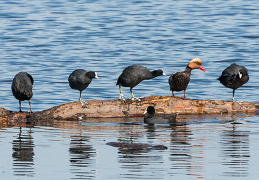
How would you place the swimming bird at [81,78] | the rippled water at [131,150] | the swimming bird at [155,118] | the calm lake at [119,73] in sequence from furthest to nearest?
the swimming bird at [81,78] < the swimming bird at [155,118] < the calm lake at [119,73] < the rippled water at [131,150]

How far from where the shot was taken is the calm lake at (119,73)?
53.7ft

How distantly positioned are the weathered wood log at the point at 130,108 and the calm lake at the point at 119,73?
0.30m

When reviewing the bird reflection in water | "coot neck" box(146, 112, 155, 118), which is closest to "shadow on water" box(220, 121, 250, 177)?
"coot neck" box(146, 112, 155, 118)

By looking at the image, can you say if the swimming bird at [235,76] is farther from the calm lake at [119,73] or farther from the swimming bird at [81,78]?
the swimming bird at [81,78]

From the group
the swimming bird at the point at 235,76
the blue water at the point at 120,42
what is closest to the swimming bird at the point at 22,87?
the blue water at the point at 120,42

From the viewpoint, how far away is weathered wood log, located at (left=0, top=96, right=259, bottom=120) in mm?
22047

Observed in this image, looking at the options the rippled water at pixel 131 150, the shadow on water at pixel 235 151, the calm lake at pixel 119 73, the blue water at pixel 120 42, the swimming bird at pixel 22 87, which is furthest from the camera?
the blue water at pixel 120 42

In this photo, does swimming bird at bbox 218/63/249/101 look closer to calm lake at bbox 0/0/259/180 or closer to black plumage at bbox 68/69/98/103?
calm lake at bbox 0/0/259/180

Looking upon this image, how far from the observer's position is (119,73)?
112 feet

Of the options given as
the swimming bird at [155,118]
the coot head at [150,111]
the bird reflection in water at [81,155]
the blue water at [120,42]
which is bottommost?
the bird reflection in water at [81,155]

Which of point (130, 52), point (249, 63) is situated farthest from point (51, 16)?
point (249, 63)

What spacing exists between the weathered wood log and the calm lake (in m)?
0.30

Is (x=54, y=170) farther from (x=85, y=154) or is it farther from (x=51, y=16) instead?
(x=51, y=16)

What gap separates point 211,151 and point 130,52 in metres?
23.1
